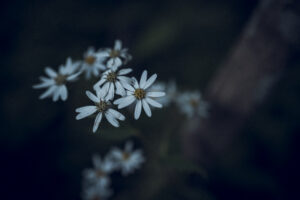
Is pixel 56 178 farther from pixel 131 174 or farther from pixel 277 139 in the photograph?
pixel 277 139

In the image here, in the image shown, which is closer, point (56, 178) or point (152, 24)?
point (56, 178)

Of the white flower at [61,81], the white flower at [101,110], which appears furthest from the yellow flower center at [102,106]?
the white flower at [61,81]

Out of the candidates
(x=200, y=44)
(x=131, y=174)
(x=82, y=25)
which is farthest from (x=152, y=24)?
(x=131, y=174)

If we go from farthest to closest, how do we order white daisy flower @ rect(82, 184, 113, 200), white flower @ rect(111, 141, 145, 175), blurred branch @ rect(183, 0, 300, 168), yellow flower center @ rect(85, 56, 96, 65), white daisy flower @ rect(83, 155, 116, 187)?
white daisy flower @ rect(82, 184, 113, 200)
white daisy flower @ rect(83, 155, 116, 187)
white flower @ rect(111, 141, 145, 175)
yellow flower center @ rect(85, 56, 96, 65)
blurred branch @ rect(183, 0, 300, 168)

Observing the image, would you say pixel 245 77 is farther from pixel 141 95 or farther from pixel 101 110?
pixel 101 110

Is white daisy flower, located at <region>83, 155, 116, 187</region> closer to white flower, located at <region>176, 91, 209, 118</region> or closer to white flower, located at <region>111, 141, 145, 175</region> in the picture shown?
white flower, located at <region>111, 141, 145, 175</region>

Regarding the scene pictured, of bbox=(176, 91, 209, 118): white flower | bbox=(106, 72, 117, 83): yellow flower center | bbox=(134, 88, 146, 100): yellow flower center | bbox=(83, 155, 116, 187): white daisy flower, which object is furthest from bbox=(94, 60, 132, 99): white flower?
bbox=(83, 155, 116, 187): white daisy flower
